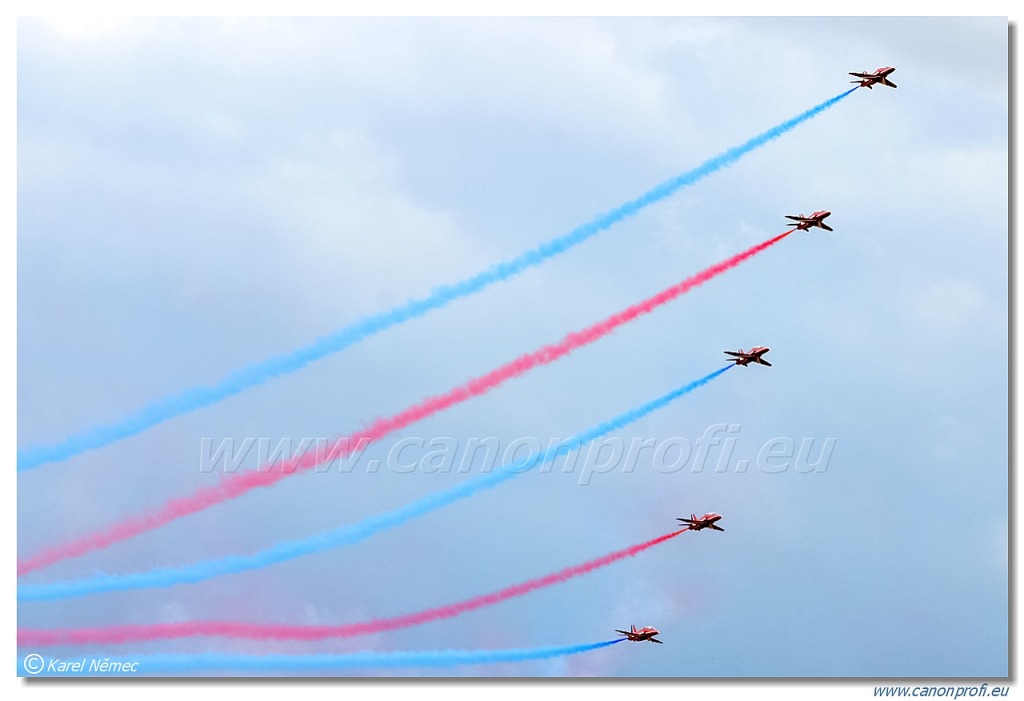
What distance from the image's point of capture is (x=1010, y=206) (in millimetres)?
110312

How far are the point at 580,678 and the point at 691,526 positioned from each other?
1184 cm

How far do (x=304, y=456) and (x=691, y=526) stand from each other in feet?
65.6

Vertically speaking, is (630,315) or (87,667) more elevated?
(630,315)

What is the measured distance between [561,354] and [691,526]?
11.1 metres

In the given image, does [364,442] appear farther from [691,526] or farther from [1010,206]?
[1010,206]

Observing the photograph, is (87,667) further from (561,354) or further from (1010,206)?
(1010,206)

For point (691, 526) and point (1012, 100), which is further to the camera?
point (691, 526)

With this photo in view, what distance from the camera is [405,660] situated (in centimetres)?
11269

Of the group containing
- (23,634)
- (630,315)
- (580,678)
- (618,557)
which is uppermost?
(630,315)

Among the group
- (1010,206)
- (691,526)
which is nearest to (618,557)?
(691,526)

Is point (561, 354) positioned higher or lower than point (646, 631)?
higher

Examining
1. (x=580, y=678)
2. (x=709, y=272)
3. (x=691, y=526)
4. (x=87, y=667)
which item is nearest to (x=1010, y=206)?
(x=709, y=272)

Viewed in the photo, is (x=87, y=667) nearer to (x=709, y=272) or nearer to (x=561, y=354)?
(x=561, y=354)

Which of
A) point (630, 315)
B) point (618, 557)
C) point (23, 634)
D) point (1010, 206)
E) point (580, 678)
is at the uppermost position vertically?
point (1010, 206)
